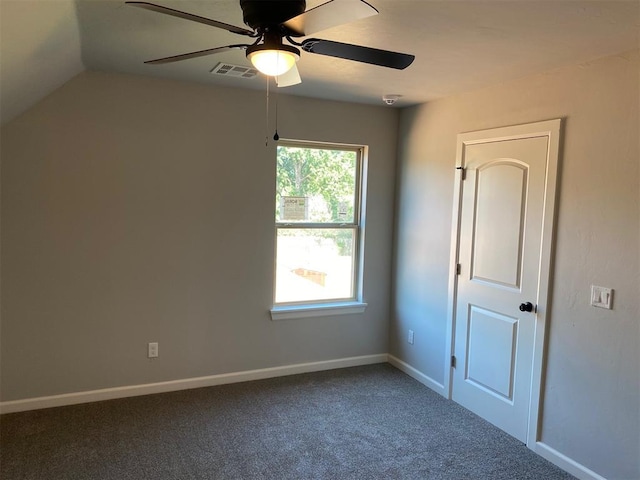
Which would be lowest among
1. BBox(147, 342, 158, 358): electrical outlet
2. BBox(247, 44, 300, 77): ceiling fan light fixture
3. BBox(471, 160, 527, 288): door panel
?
BBox(147, 342, 158, 358): electrical outlet

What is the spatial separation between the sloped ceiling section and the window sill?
7.54 ft

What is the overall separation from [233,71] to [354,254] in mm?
1966

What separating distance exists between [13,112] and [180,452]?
236cm

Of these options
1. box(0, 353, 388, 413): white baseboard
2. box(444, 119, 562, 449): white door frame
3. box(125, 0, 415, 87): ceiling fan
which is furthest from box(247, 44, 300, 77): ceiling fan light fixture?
box(0, 353, 388, 413): white baseboard

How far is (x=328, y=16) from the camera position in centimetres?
167

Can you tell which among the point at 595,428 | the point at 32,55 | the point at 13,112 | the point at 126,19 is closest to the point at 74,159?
the point at 13,112

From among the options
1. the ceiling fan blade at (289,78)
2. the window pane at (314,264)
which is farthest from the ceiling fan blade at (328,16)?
the window pane at (314,264)

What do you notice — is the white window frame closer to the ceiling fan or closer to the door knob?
the door knob

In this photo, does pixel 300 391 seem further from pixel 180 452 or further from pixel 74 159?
pixel 74 159

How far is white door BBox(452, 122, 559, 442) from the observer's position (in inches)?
117

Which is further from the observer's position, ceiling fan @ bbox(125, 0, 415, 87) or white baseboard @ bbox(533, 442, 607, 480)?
white baseboard @ bbox(533, 442, 607, 480)

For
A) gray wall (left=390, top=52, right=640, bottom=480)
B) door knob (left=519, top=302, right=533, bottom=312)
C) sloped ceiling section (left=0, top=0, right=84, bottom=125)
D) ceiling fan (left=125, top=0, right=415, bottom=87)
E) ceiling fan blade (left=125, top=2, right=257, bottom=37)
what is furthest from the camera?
door knob (left=519, top=302, right=533, bottom=312)

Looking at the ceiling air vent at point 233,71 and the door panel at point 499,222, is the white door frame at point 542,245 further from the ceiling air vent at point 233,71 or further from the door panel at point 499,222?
the ceiling air vent at point 233,71

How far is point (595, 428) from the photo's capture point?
8.48 ft
